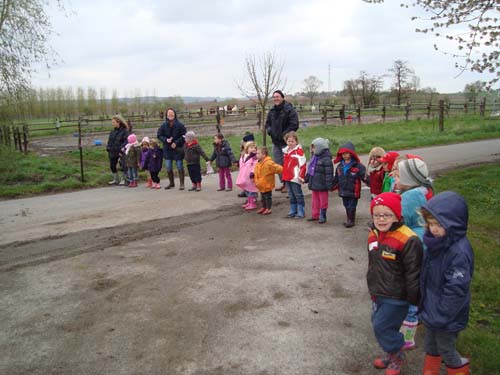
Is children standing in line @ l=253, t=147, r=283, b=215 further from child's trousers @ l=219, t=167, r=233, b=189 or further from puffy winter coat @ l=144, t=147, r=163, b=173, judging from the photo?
puffy winter coat @ l=144, t=147, r=163, b=173

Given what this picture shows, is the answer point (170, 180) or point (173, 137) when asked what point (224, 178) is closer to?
point (170, 180)

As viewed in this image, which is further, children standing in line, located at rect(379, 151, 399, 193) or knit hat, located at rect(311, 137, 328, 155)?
knit hat, located at rect(311, 137, 328, 155)

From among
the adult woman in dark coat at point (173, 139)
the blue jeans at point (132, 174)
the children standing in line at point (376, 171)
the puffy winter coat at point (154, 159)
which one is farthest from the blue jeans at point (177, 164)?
the children standing in line at point (376, 171)

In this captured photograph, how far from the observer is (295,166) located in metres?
8.04

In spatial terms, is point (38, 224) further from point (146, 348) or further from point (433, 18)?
point (433, 18)

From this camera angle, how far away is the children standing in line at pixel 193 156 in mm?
10664

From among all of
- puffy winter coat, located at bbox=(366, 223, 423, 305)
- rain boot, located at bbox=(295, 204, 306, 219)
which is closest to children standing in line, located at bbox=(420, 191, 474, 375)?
puffy winter coat, located at bbox=(366, 223, 423, 305)

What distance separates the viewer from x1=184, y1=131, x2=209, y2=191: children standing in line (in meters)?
10.7

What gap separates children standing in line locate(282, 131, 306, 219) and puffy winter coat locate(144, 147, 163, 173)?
4242 mm

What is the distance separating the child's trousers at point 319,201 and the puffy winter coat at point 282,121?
2209mm

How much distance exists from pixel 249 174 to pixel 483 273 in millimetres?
4580

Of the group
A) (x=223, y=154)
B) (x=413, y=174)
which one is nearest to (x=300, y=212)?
(x=223, y=154)

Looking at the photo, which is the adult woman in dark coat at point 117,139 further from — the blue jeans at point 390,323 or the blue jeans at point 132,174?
the blue jeans at point 390,323

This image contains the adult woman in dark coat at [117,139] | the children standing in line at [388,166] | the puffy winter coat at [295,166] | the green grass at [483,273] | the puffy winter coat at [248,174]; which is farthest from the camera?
the adult woman in dark coat at [117,139]
